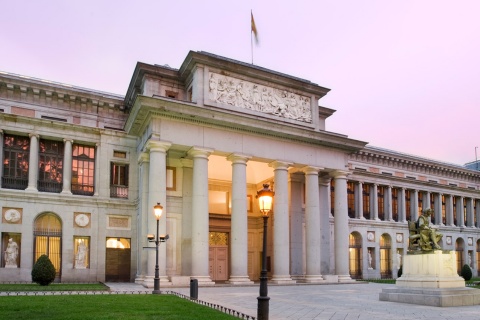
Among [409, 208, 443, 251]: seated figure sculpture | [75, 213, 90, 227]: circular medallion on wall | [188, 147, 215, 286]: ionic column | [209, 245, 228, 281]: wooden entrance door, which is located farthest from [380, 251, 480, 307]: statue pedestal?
[75, 213, 90, 227]: circular medallion on wall

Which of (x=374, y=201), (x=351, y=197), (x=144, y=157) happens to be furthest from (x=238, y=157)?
(x=374, y=201)

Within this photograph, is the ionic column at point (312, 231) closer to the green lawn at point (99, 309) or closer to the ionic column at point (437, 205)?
the green lawn at point (99, 309)

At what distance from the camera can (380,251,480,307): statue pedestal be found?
788 inches

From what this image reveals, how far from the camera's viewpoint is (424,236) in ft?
72.2

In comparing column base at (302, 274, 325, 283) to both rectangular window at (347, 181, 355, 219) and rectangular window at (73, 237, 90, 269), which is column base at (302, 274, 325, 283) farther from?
rectangular window at (347, 181, 355, 219)

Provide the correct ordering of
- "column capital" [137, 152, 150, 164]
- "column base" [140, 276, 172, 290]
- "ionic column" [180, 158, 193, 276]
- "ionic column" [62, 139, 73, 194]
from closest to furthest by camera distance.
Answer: "column base" [140, 276, 172, 290] → "column capital" [137, 152, 150, 164] → "ionic column" [180, 158, 193, 276] → "ionic column" [62, 139, 73, 194]

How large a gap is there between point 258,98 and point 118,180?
11980mm

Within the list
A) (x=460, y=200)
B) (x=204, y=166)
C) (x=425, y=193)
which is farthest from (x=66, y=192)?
(x=460, y=200)

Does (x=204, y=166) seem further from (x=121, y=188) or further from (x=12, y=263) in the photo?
(x=12, y=263)

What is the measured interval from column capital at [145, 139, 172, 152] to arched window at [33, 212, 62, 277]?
9181 millimetres

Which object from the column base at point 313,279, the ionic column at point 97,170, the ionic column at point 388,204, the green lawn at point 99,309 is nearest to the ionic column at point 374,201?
the ionic column at point 388,204

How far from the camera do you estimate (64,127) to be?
34.9 m

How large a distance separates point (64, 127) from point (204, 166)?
10870 mm

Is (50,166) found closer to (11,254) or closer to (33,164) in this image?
(33,164)
